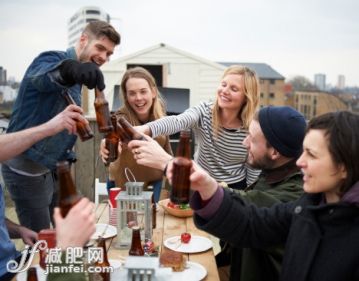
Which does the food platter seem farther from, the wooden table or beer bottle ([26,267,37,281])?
beer bottle ([26,267,37,281])

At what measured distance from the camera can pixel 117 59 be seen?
11.1 meters

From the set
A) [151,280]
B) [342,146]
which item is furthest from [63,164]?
[342,146]

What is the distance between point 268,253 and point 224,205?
0.42m

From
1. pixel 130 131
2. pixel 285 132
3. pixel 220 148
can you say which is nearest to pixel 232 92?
pixel 220 148

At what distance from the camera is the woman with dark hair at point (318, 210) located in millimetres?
1273

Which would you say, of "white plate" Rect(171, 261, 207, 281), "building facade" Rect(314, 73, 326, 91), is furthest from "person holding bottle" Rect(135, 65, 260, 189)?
"building facade" Rect(314, 73, 326, 91)

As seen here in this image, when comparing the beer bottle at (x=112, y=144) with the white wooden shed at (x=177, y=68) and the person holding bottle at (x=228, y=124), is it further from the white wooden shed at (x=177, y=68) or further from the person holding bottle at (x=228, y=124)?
the white wooden shed at (x=177, y=68)

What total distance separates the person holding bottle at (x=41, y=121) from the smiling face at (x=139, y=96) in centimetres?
45

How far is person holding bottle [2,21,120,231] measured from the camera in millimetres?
2459

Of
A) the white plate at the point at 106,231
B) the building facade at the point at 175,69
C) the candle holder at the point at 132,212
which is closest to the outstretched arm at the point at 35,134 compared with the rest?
the candle holder at the point at 132,212

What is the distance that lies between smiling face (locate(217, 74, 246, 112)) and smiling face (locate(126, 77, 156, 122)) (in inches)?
23.5

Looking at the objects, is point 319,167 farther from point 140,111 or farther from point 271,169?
point 140,111

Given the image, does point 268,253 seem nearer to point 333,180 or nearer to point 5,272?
point 333,180

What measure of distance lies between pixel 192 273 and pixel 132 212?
437mm
